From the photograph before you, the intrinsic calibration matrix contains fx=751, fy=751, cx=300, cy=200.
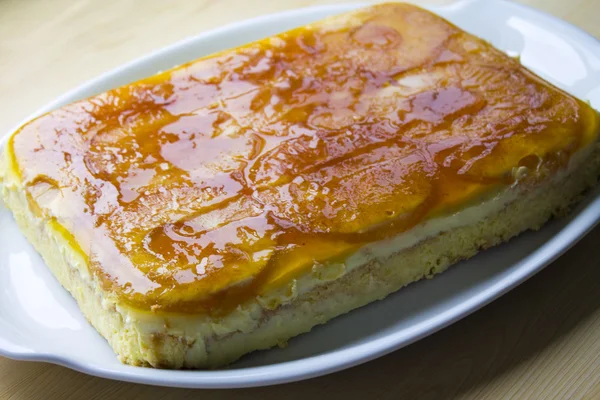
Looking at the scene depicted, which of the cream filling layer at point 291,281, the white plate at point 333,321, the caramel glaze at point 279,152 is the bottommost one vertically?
the white plate at point 333,321

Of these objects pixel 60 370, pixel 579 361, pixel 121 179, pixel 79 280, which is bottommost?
pixel 579 361

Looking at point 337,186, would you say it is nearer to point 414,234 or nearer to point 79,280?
point 414,234

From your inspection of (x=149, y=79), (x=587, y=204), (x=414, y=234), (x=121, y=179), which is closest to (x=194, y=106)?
(x=149, y=79)

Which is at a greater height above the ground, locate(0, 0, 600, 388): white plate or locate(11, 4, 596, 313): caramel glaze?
locate(11, 4, 596, 313): caramel glaze

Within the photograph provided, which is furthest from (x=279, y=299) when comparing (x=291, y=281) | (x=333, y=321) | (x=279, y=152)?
(x=279, y=152)

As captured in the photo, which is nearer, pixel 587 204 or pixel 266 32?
pixel 587 204
